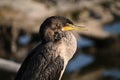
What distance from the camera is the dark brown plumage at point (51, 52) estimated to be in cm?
579

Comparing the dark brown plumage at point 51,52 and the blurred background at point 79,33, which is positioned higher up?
the dark brown plumage at point 51,52

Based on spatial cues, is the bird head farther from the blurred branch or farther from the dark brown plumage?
the blurred branch

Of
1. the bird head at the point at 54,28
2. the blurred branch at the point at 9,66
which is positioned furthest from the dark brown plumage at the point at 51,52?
the blurred branch at the point at 9,66

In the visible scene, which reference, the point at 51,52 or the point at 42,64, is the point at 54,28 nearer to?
the point at 51,52

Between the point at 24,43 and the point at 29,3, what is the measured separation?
2323 mm

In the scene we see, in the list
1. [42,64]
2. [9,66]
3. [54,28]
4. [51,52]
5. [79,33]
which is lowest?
[79,33]

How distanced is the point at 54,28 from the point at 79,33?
930 centimetres

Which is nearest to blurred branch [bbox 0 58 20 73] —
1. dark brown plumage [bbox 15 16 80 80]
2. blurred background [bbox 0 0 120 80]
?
dark brown plumage [bbox 15 16 80 80]

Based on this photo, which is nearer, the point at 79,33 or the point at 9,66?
the point at 9,66

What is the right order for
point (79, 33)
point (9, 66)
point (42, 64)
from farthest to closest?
point (79, 33) < point (9, 66) < point (42, 64)

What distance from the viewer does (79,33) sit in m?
15.2

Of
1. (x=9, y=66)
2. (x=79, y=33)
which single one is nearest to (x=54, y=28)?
(x=9, y=66)

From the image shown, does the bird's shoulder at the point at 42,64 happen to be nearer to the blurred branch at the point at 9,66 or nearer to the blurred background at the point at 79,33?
the blurred branch at the point at 9,66

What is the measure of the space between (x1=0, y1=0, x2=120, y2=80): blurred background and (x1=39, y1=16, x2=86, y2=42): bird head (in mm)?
7337
